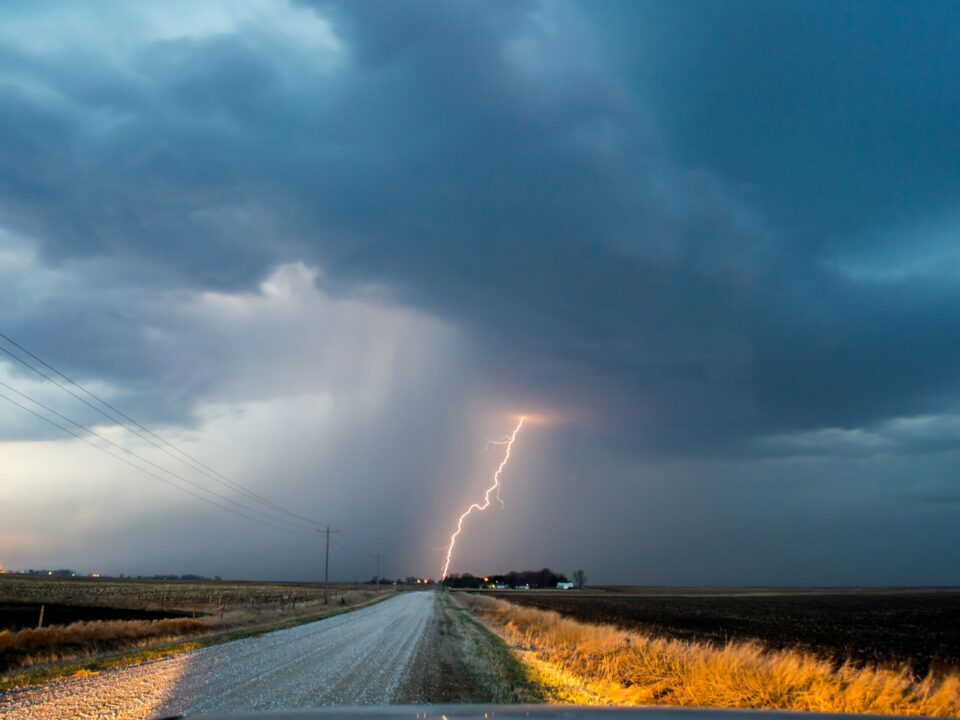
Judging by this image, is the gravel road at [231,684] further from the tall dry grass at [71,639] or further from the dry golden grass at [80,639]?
the tall dry grass at [71,639]

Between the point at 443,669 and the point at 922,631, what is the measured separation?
39.3 m

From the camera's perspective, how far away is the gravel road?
38.9 feet

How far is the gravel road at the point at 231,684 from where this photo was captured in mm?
11844

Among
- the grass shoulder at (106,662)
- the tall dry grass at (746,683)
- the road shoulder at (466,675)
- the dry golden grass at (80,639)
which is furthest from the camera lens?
the dry golden grass at (80,639)

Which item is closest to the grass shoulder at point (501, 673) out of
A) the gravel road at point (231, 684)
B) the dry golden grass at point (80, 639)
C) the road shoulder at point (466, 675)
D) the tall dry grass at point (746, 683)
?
the road shoulder at point (466, 675)

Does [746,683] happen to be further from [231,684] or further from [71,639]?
[71,639]

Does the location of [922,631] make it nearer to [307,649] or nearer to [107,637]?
[307,649]

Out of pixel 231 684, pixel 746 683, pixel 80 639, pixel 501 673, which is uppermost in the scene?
pixel 746 683

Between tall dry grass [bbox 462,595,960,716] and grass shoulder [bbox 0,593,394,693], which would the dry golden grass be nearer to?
grass shoulder [bbox 0,593,394,693]

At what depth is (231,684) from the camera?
1449cm

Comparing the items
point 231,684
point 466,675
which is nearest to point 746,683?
point 466,675

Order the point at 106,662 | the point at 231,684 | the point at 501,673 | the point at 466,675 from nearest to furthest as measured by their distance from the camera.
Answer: the point at 231,684, the point at 466,675, the point at 501,673, the point at 106,662

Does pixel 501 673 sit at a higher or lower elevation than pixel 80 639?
higher

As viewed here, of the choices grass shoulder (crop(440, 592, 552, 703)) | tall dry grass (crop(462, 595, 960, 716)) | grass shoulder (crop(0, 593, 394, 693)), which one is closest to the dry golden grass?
grass shoulder (crop(0, 593, 394, 693))
